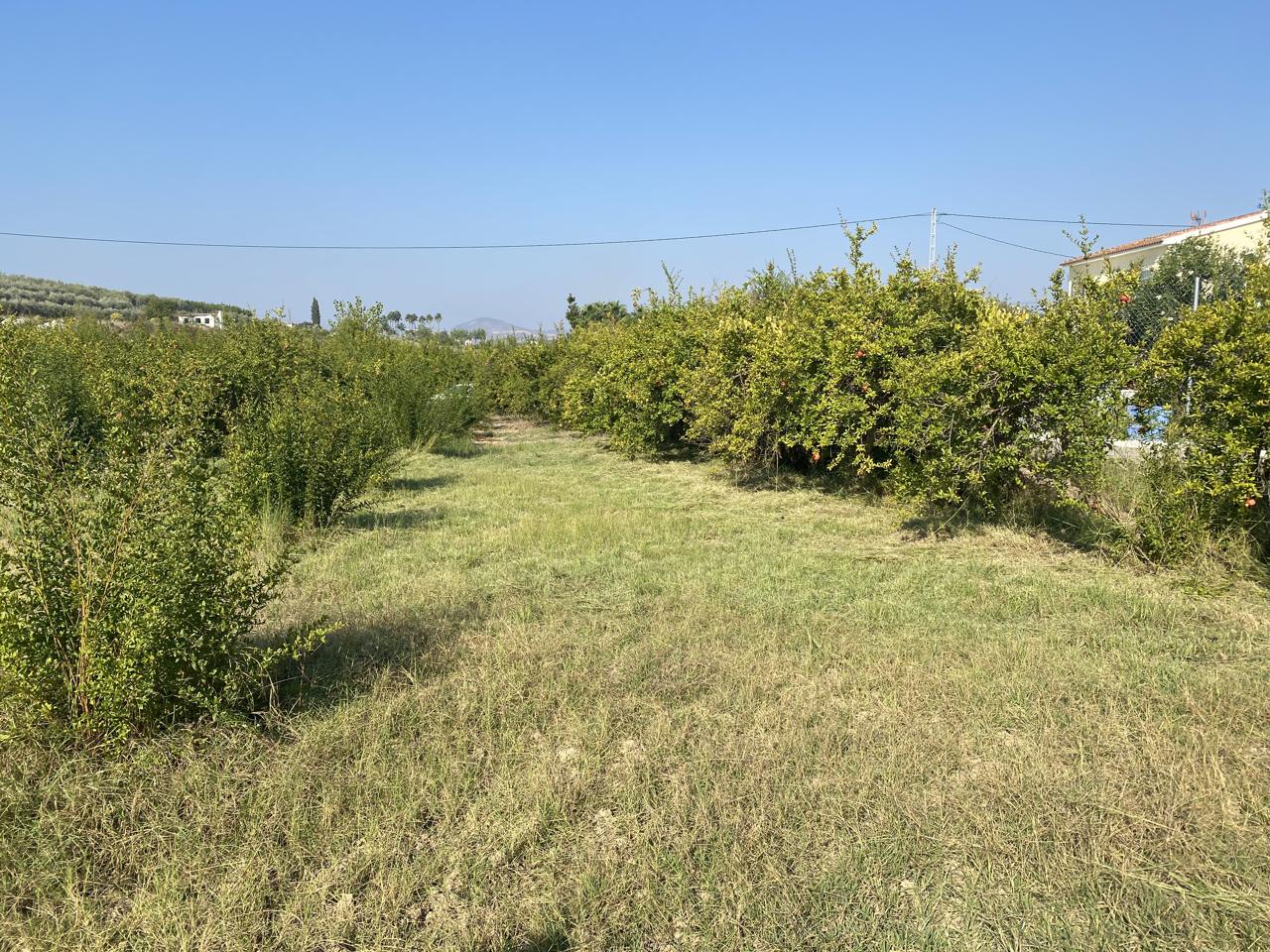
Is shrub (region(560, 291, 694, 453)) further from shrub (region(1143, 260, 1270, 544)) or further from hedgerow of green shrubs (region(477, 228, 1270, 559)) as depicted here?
shrub (region(1143, 260, 1270, 544))

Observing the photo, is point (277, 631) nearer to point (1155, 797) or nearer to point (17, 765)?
point (17, 765)

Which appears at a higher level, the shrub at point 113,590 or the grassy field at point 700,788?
the shrub at point 113,590

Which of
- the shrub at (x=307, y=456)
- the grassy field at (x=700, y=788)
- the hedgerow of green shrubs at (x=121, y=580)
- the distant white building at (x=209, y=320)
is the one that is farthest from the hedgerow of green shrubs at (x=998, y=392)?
the distant white building at (x=209, y=320)

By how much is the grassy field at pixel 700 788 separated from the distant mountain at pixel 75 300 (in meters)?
38.3

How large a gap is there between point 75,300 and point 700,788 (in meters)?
52.8

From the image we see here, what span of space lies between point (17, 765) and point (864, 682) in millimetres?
3605

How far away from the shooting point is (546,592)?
5.73m

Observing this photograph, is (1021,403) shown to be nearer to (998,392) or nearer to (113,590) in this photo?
(998,392)

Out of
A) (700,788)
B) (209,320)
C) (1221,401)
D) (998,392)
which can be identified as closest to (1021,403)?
(998,392)

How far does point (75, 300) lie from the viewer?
44344 mm

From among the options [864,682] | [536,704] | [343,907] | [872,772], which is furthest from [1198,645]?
[343,907]

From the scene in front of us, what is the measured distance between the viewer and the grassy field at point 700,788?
7.94 feet

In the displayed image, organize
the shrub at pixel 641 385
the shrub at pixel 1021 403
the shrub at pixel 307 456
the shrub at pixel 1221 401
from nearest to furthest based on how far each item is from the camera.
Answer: the shrub at pixel 1221 401 → the shrub at pixel 1021 403 → the shrub at pixel 307 456 → the shrub at pixel 641 385

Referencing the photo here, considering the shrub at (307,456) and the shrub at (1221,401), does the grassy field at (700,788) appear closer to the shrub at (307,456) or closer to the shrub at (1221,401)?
the shrub at (1221,401)
